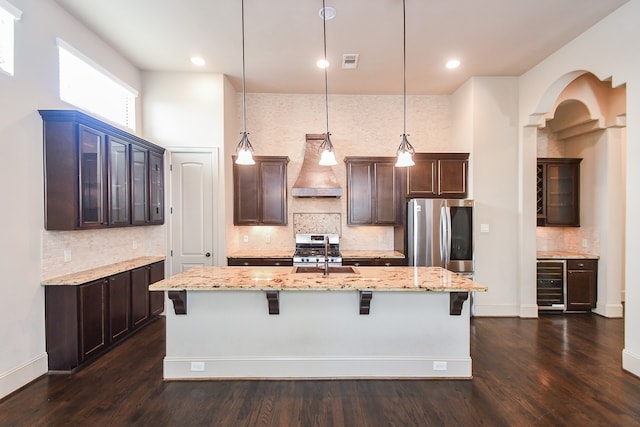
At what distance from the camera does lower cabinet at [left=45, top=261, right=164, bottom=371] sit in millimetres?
3092

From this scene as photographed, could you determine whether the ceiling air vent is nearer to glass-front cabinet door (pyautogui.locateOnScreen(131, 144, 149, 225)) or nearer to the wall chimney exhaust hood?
the wall chimney exhaust hood

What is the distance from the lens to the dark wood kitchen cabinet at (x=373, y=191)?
5.21m

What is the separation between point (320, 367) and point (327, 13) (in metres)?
3.56

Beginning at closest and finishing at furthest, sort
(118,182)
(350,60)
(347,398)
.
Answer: (347,398) < (118,182) < (350,60)

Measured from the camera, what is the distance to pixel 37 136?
3.05 metres

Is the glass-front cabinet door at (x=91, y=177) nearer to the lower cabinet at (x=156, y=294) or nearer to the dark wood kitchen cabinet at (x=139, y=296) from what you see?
the dark wood kitchen cabinet at (x=139, y=296)

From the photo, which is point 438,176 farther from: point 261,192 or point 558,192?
point 261,192

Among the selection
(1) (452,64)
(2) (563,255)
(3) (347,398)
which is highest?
(1) (452,64)

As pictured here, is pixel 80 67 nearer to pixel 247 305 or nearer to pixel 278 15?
pixel 278 15

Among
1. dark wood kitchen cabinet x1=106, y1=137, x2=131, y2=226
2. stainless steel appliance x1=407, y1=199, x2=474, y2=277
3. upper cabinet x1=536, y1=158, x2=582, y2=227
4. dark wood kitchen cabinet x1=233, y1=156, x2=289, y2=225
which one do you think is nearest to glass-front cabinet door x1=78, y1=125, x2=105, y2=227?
dark wood kitchen cabinet x1=106, y1=137, x2=131, y2=226

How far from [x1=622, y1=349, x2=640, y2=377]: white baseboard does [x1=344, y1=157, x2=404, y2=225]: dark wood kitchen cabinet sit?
300 cm

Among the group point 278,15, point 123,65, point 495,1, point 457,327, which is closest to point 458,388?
point 457,327

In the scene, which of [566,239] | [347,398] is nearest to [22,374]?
[347,398]

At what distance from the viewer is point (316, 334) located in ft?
10.0
